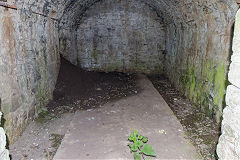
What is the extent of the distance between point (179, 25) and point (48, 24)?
12.8 ft

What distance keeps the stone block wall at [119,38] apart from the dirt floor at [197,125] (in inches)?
108

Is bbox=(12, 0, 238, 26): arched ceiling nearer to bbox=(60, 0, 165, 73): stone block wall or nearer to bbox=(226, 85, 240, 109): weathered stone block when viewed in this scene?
bbox=(60, 0, 165, 73): stone block wall

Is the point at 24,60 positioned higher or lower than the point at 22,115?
higher

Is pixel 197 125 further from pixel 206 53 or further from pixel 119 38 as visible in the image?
pixel 119 38

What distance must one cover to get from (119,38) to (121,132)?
5885mm

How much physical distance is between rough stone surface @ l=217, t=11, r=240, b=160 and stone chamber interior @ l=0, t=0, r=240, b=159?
16 millimetres

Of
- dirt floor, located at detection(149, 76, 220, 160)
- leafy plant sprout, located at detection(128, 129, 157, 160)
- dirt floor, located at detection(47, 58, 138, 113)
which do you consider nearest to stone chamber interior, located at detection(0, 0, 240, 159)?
dirt floor, located at detection(149, 76, 220, 160)

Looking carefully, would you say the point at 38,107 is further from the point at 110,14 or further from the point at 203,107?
the point at 110,14

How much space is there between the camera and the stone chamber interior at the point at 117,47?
11.4 ft

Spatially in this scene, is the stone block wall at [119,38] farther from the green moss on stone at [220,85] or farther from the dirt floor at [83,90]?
the green moss on stone at [220,85]

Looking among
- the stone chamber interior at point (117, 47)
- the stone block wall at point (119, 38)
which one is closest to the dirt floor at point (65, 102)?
the stone chamber interior at point (117, 47)

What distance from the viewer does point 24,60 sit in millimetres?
3967

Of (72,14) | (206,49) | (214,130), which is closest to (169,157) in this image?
(214,130)

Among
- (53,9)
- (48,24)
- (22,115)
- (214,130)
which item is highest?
(53,9)
